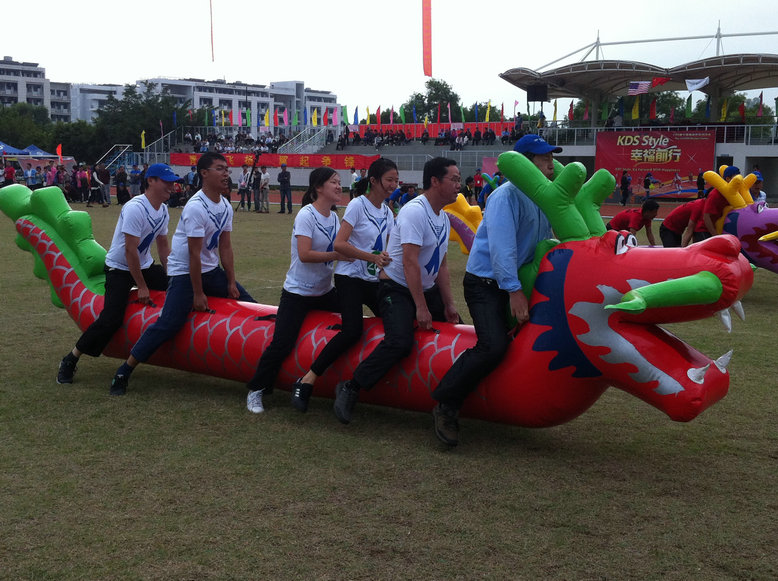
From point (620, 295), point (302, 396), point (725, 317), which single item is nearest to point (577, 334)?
point (620, 295)

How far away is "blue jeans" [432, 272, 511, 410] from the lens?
4.46 m

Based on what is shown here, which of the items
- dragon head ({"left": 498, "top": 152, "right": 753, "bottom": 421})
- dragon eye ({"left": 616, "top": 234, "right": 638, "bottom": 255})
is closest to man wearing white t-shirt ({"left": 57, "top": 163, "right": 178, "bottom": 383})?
dragon head ({"left": 498, "top": 152, "right": 753, "bottom": 421})

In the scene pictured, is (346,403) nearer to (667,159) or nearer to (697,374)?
(697,374)

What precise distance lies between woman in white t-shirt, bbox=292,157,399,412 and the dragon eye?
4.87 feet

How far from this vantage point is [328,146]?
160 feet

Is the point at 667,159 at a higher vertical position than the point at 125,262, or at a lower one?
higher

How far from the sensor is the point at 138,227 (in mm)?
5695

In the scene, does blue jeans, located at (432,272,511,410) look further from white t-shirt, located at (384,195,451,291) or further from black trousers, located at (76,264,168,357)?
black trousers, located at (76,264,168,357)

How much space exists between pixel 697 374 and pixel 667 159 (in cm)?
3182

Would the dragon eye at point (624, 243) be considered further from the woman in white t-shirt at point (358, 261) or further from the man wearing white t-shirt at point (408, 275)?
the woman in white t-shirt at point (358, 261)

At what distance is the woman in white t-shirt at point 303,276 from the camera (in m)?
5.24

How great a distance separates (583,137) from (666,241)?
27.6 meters

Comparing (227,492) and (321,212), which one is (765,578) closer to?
(227,492)

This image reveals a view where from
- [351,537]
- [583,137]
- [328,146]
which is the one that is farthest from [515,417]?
[328,146]
